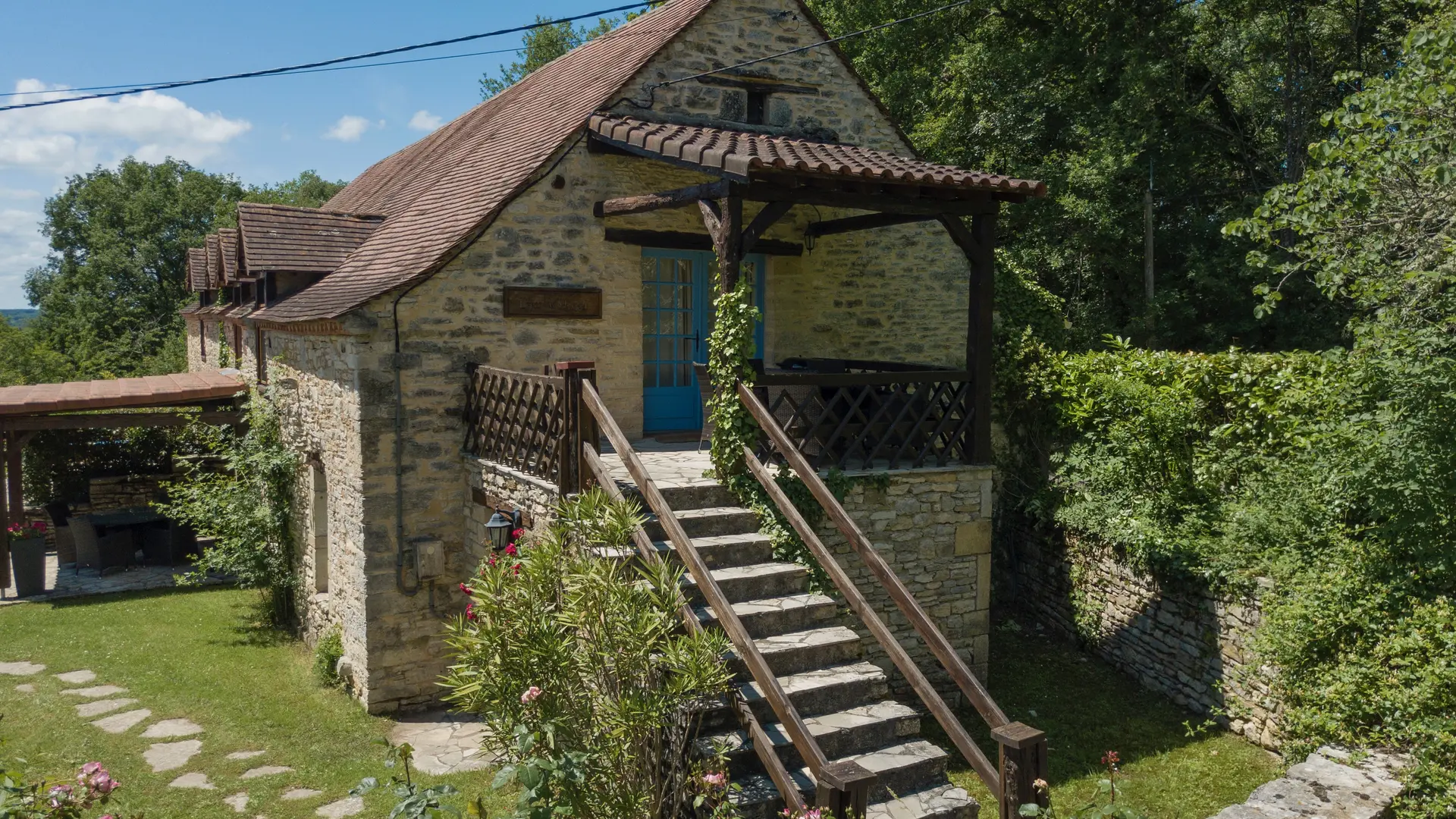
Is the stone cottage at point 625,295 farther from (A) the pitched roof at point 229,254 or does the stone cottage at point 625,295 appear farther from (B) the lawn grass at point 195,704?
(A) the pitched roof at point 229,254

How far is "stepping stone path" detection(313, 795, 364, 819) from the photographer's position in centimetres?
672

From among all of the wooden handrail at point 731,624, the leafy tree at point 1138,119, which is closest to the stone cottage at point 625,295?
the wooden handrail at point 731,624

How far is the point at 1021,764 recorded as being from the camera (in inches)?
187

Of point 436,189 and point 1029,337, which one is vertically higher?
point 436,189

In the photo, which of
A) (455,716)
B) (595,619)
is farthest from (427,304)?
(595,619)

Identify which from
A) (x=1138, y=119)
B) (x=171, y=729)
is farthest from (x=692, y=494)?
(x=1138, y=119)

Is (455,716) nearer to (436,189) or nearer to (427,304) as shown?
(427,304)

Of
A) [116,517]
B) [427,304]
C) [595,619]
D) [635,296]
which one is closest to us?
[595,619]

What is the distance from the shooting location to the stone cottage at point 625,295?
8148 millimetres

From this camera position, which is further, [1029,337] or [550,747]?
[1029,337]

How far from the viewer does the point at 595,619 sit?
16.6ft

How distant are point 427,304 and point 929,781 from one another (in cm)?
591

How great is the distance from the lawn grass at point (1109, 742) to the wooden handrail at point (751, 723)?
1.93 meters

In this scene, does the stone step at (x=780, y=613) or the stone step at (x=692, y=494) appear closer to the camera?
the stone step at (x=780, y=613)
